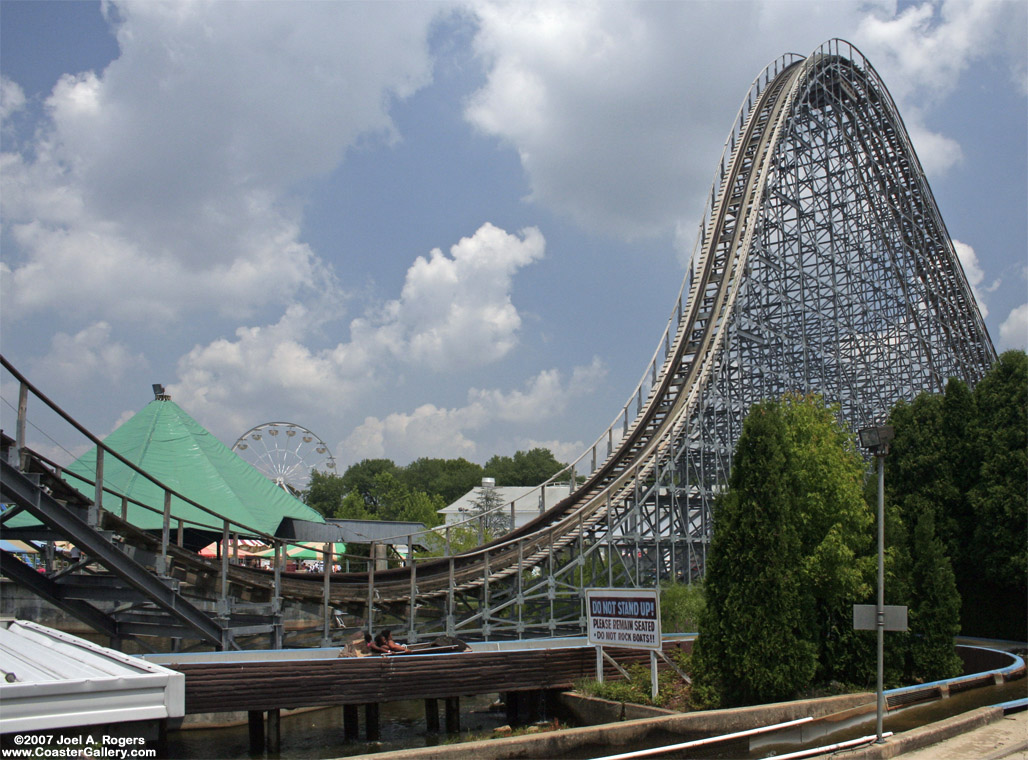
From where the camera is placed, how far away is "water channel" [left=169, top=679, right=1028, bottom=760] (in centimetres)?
859

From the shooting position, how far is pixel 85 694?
4480mm

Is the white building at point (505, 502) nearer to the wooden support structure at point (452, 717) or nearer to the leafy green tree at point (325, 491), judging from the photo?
the leafy green tree at point (325, 491)

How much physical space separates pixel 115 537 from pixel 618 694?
22.6ft

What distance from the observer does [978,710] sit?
977 centimetres

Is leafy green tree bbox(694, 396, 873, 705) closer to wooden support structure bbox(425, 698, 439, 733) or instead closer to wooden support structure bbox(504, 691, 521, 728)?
wooden support structure bbox(504, 691, 521, 728)

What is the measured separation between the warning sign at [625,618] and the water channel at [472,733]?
1.97 m

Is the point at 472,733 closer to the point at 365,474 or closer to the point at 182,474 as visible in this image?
the point at 182,474

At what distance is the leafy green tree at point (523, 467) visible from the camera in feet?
322

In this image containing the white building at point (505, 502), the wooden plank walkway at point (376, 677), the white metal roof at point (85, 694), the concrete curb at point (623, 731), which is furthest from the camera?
the white building at point (505, 502)

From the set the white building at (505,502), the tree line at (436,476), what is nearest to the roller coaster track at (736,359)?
the white building at (505,502)

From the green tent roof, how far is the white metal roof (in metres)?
19.4

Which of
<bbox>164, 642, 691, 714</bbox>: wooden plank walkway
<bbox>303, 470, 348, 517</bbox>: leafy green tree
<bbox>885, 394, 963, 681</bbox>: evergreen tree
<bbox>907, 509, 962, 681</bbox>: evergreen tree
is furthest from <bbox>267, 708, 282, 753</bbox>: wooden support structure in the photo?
<bbox>303, 470, 348, 517</bbox>: leafy green tree

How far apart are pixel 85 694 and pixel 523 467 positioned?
9525cm

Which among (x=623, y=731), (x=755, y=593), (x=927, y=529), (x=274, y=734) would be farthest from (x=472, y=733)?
(x=927, y=529)
